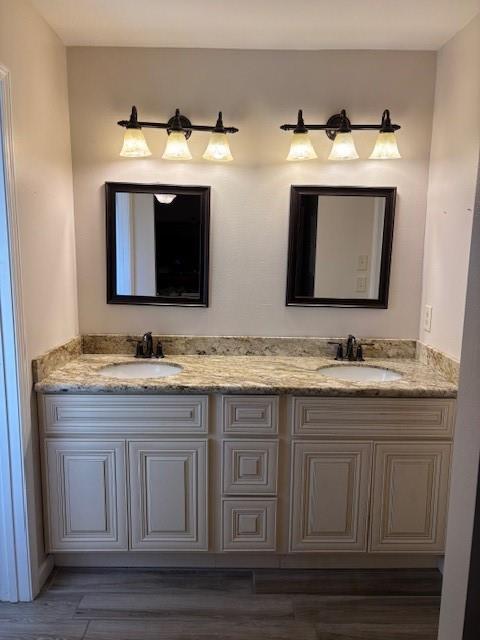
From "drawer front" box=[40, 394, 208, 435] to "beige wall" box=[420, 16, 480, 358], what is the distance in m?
1.18

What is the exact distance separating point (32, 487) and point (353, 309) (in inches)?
67.0

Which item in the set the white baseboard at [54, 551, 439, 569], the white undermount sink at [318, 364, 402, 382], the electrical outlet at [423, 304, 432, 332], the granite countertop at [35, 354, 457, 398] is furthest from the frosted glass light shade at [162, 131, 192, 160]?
the white baseboard at [54, 551, 439, 569]

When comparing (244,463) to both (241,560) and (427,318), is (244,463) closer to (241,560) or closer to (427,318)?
(241,560)

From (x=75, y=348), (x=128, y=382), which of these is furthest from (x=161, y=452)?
(x=75, y=348)

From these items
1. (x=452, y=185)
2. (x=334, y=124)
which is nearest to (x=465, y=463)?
(x=452, y=185)

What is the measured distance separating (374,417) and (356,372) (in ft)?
1.31

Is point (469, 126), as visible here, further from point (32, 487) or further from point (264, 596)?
point (32, 487)

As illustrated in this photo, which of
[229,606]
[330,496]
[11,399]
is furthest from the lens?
[330,496]

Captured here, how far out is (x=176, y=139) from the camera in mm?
2082

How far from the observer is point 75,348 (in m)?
2.24

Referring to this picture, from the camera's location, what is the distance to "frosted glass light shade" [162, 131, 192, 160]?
208cm

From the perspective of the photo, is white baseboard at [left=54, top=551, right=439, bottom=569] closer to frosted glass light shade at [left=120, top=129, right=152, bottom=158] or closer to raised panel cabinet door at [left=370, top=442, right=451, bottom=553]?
raised panel cabinet door at [left=370, top=442, right=451, bottom=553]

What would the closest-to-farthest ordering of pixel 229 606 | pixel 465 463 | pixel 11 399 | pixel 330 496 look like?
pixel 465 463 < pixel 11 399 < pixel 229 606 < pixel 330 496

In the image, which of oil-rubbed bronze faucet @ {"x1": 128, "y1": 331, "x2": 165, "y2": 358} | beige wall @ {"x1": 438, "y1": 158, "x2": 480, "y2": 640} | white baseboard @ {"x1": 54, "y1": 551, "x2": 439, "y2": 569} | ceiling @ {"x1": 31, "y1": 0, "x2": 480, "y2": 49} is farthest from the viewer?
oil-rubbed bronze faucet @ {"x1": 128, "y1": 331, "x2": 165, "y2": 358}
